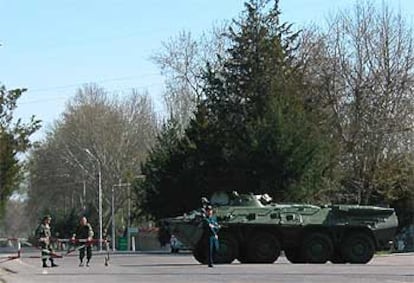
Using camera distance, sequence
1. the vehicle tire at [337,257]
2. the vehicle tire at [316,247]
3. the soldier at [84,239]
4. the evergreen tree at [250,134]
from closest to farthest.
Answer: the soldier at [84,239]
the vehicle tire at [316,247]
the vehicle tire at [337,257]
the evergreen tree at [250,134]

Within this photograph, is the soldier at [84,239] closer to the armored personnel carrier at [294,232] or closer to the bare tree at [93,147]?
the armored personnel carrier at [294,232]

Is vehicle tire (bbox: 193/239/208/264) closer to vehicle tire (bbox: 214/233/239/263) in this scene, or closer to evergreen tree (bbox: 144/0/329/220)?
vehicle tire (bbox: 214/233/239/263)

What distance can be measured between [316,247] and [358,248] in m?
1.45

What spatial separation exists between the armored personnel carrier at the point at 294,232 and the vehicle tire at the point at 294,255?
0.04 meters

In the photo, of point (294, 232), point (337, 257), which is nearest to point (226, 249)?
point (294, 232)

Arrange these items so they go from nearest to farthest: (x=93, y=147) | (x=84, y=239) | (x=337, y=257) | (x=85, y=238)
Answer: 1. (x=84, y=239)
2. (x=85, y=238)
3. (x=337, y=257)
4. (x=93, y=147)

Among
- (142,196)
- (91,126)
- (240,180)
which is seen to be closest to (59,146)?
(91,126)

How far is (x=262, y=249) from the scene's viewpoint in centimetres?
3719

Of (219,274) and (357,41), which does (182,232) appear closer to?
(219,274)

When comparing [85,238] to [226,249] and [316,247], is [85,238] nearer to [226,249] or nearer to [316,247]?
[226,249]

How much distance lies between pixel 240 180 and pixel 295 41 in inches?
458

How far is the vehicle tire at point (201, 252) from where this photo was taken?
120ft

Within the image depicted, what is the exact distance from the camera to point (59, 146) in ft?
303

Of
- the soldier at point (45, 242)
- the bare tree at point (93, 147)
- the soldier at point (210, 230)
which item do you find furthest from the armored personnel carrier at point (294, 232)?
the bare tree at point (93, 147)
